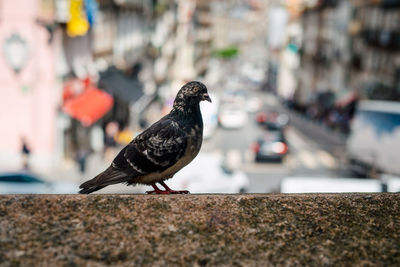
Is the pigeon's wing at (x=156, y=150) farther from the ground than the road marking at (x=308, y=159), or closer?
farther from the ground

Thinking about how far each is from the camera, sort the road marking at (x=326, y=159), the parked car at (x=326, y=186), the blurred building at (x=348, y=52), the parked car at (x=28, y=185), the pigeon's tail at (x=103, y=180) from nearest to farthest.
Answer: the pigeon's tail at (x=103, y=180) → the parked car at (x=326, y=186) → the parked car at (x=28, y=185) → the road marking at (x=326, y=159) → the blurred building at (x=348, y=52)

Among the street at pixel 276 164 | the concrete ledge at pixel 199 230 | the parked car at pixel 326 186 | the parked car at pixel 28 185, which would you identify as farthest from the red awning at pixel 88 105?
the concrete ledge at pixel 199 230

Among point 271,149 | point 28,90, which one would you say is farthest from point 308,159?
point 28,90

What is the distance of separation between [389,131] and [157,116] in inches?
912

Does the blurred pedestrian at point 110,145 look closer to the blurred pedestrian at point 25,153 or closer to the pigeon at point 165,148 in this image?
the blurred pedestrian at point 25,153

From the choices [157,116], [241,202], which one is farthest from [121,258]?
[157,116]

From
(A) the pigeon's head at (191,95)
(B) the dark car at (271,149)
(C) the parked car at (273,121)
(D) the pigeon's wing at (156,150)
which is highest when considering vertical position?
(A) the pigeon's head at (191,95)

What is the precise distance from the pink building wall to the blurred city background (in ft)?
0.13

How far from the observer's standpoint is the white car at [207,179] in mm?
14302

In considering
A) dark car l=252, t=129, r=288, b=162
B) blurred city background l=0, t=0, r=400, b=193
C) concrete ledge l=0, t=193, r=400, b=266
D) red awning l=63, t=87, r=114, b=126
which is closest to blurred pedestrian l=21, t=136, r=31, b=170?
blurred city background l=0, t=0, r=400, b=193

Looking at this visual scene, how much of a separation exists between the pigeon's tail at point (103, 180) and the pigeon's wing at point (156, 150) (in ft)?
0.20

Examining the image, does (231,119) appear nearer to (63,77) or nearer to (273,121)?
(273,121)

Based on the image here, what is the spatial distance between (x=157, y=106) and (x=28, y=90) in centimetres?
2361

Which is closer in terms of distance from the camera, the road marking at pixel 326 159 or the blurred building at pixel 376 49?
the road marking at pixel 326 159
